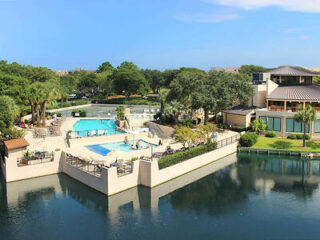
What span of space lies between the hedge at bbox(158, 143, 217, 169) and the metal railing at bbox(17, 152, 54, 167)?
461 inches

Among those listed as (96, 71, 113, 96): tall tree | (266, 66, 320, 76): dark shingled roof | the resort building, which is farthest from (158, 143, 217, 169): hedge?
(96, 71, 113, 96): tall tree

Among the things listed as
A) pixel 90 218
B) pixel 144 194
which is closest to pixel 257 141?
pixel 144 194

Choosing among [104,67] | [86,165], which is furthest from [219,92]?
[104,67]

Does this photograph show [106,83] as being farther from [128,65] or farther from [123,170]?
[123,170]

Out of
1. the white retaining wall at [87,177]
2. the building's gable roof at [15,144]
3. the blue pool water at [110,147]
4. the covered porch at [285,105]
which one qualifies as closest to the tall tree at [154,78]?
the covered porch at [285,105]

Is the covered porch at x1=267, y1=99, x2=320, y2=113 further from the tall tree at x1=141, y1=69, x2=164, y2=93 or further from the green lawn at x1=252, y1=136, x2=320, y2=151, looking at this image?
the tall tree at x1=141, y1=69, x2=164, y2=93

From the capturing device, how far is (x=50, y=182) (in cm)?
3167

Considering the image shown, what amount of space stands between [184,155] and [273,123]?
796 inches

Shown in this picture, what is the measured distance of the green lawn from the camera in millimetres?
42312

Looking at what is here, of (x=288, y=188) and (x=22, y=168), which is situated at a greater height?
(x=22, y=168)

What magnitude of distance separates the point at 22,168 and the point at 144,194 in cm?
1244

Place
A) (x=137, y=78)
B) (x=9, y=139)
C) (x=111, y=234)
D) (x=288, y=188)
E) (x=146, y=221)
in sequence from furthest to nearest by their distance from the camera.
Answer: (x=137, y=78) → (x=9, y=139) → (x=288, y=188) → (x=146, y=221) → (x=111, y=234)

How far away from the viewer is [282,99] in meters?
50.2

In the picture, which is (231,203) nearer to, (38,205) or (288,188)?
(288,188)
